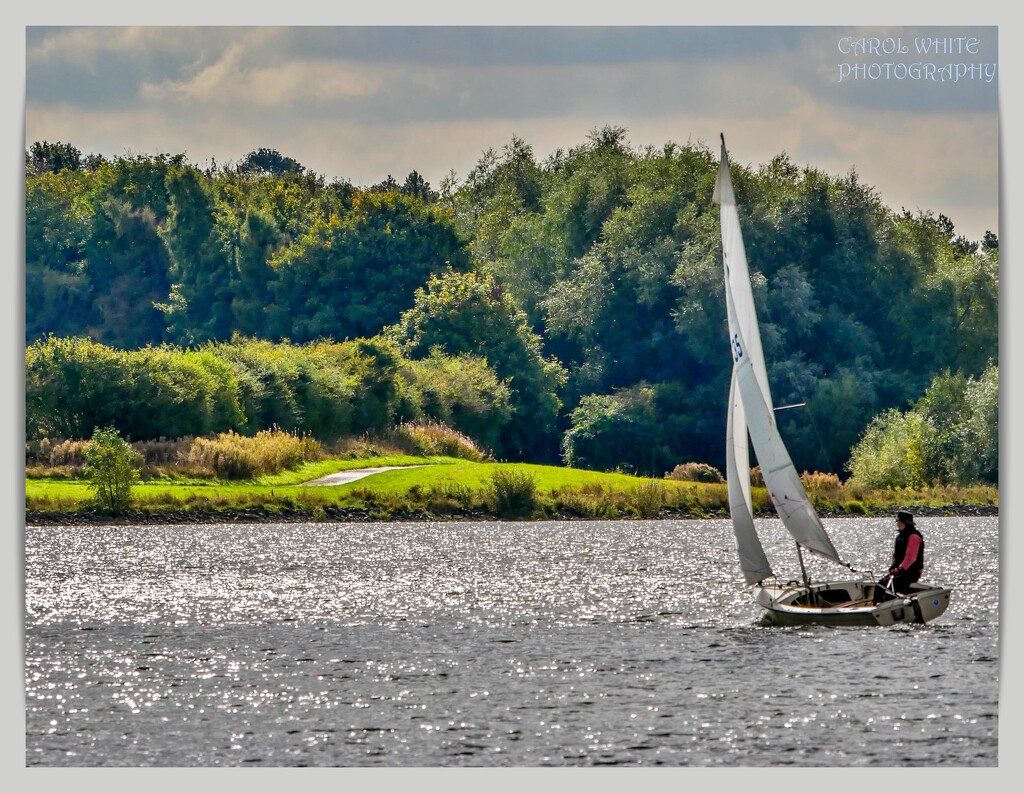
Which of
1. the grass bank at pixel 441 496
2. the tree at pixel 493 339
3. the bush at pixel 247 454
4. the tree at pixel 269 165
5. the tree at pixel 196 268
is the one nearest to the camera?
the grass bank at pixel 441 496

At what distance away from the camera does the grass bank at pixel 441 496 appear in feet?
177

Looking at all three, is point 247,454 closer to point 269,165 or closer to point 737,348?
point 269,165

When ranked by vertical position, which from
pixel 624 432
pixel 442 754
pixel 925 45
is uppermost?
pixel 925 45

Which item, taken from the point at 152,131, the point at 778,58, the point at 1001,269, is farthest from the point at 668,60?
the point at 152,131

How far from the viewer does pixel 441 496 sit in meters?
59.1

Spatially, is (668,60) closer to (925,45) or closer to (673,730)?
(925,45)

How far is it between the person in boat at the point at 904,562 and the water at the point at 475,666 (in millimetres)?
747

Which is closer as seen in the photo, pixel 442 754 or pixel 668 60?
pixel 442 754

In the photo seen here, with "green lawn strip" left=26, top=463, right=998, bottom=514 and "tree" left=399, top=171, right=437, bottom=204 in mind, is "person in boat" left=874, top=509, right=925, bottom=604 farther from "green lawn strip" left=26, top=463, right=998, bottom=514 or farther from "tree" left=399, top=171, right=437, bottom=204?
"tree" left=399, top=171, right=437, bottom=204

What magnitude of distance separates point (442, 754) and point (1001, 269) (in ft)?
44.9

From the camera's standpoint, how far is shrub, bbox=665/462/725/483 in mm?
68875

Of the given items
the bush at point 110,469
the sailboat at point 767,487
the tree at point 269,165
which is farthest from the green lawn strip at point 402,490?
the sailboat at point 767,487

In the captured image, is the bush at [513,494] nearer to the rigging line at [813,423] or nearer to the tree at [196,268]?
the rigging line at [813,423]

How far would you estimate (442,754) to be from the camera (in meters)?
21.9
